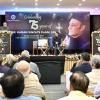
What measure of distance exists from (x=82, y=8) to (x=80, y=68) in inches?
556

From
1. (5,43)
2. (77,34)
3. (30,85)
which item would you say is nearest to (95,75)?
(30,85)

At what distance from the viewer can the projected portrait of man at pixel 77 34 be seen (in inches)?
760

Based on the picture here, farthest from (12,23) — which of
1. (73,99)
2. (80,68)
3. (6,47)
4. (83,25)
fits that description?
(73,99)

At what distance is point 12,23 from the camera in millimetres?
19031

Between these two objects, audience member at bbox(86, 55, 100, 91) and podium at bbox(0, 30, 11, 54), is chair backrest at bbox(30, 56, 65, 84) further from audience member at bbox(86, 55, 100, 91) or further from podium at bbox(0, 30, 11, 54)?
audience member at bbox(86, 55, 100, 91)

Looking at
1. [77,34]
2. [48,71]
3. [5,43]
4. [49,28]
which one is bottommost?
[48,71]

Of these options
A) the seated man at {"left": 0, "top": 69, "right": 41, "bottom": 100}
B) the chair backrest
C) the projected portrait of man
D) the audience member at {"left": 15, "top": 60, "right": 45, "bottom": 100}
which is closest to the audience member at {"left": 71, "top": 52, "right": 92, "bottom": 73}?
the audience member at {"left": 15, "top": 60, "right": 45, "bottom": 100}

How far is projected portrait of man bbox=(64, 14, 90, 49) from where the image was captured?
63.4ft

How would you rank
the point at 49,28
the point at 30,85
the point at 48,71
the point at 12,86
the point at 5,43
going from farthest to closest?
the point at 49,28 → the point at 5,43 → the point at 48,71 → the point at 30,85 → the point at 12,86

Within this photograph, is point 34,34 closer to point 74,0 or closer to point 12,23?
point 12,23

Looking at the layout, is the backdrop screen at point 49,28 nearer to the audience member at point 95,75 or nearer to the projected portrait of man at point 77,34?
the projected portrait of man at point 77,34

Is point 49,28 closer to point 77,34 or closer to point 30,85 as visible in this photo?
point 77,34

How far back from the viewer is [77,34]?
764 inches

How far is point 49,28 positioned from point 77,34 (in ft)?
5.64
